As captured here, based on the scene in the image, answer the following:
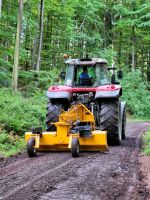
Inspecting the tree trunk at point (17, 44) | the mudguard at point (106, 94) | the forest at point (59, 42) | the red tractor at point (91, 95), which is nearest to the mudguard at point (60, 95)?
the red tractor at point (91, 95)

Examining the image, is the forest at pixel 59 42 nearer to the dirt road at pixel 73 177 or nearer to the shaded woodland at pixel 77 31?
the shaded woodland at pixel 77 31

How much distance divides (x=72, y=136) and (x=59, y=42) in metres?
23.1

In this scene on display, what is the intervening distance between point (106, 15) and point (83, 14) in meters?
5.67

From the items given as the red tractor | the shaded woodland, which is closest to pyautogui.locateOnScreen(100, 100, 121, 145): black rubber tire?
the red tractor

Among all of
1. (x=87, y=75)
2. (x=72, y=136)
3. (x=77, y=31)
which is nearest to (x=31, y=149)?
(x=72, y=136)

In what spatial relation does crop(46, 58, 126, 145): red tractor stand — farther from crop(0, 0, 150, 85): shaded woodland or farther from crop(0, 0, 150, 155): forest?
crop(0, 0, 150, 85): shaded woodland

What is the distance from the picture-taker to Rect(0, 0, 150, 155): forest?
20.9 meters

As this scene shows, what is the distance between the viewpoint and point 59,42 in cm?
3127

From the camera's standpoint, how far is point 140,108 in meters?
27.8

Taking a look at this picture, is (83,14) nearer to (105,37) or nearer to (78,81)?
(105,37)

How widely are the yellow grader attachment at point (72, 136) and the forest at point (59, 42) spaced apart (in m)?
4.75

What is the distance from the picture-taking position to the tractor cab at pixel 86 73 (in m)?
11.1

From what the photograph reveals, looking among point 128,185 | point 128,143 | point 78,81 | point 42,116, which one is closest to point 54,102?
point 78,81

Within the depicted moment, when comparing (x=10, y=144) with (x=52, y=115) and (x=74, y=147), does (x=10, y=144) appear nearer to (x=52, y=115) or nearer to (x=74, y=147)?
(x=52, y=115)
